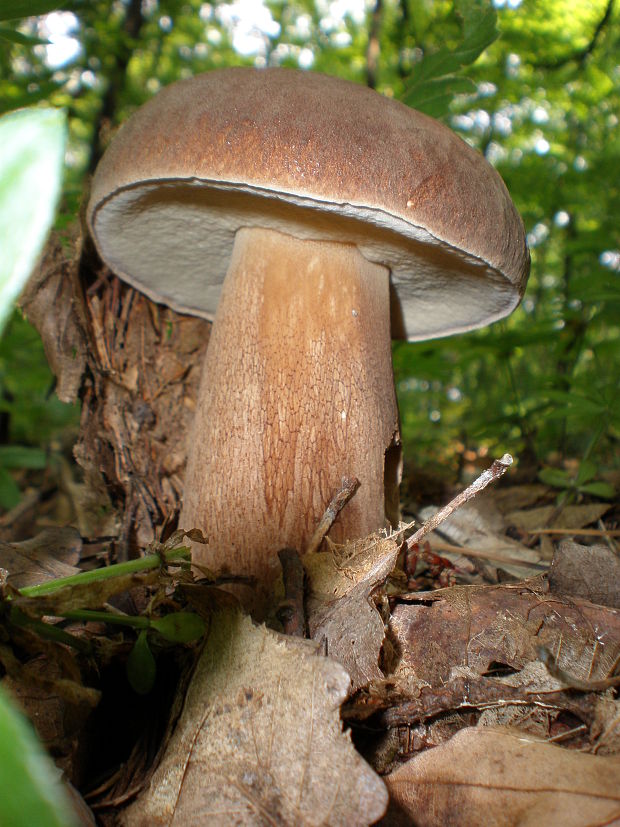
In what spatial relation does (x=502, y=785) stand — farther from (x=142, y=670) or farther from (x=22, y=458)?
(x=22, y=458)

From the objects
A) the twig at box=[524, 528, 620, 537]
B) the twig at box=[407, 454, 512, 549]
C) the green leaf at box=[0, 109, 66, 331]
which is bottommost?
the twig at box=[524, 528, 620, 537]

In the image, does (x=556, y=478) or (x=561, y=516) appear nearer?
(x=561, y=516)

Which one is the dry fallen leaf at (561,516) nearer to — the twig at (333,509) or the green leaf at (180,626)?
the twig at (333,509)

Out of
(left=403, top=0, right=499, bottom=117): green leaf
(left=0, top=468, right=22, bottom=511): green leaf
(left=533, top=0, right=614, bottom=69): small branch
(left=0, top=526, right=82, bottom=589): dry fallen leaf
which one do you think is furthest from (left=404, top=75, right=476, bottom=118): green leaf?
(left=533, top=0, right=614, bottom=69): small branch

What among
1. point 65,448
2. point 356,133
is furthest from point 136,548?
point 65,448

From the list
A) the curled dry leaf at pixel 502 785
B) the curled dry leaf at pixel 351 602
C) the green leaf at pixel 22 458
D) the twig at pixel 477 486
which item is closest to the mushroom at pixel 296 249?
the curled dry leaf at pixel 351 602

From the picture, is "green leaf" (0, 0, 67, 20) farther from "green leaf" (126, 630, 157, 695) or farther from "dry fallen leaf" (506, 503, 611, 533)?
"dry fallen leaf" (506, 503, 611, 533)

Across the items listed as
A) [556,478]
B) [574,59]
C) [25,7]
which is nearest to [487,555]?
[556,478]
